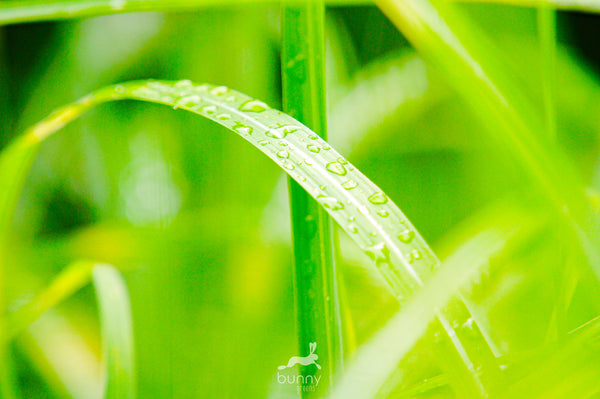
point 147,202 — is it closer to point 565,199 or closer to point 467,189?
point 467,189

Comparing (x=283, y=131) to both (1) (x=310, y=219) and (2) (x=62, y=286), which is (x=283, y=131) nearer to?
(1) (x=310, y=219)

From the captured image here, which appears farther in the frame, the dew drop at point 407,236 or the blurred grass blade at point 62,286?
the blurred grass blade at point 62,286

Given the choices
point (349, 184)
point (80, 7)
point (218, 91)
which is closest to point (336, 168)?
point (349, 184)

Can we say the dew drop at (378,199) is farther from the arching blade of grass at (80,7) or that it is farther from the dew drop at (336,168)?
the arching blade of grass at (80,7)

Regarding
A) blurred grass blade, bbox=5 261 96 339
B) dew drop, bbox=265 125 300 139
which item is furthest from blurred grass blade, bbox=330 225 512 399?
blurred grass blade, bbox=5 261 96 339

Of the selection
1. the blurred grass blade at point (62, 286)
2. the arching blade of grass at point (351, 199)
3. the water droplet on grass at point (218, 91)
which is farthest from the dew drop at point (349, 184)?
the blurred grass blade at point (62, 286)
